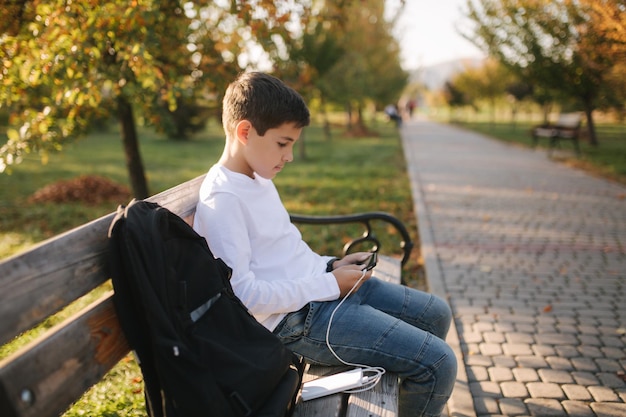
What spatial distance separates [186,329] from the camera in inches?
63.7

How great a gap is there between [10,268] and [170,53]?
4.20m

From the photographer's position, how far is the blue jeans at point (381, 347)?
213cm

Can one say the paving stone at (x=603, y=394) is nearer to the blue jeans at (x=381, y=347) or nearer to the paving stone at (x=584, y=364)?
the paving stone at (x=584, y=364)

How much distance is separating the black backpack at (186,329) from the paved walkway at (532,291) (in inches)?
65.1

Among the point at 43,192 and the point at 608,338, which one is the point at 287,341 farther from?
the point at 43,192

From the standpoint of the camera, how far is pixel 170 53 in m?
5.01

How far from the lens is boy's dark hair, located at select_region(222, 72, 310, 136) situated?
2141mm

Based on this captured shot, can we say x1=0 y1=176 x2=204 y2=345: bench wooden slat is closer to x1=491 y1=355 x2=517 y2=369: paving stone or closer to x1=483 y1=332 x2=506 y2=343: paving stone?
x1=491 y1=355 x2=517 y2=369: paving stone

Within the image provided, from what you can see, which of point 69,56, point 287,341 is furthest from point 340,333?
point 69,56

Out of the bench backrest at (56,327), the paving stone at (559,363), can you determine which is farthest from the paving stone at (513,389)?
the bench backrest at (56,327)

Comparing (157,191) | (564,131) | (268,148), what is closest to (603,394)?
(268,148)

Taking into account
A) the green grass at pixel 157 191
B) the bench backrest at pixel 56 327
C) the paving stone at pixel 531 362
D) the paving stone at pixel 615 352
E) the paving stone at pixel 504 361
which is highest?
the bench backrest at pixel 56 327

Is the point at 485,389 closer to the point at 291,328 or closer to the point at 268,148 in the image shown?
the point at 291,328

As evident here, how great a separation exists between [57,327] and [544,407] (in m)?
2.75
